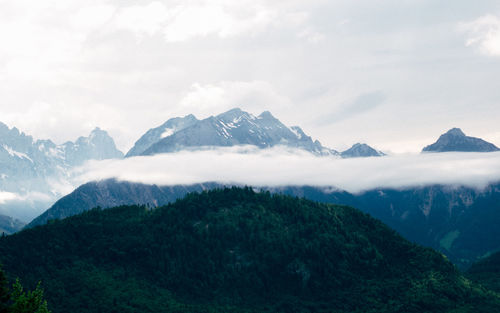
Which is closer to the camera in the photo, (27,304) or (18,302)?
(18,302)

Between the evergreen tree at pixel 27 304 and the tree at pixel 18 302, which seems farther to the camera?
the evergreen tree at pixel 27 304

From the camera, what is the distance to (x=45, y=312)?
139m

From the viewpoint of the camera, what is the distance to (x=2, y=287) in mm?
133375

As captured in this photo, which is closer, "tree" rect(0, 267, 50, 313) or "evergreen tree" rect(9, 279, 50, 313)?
"tree" rect(0, 267, 50, 313)

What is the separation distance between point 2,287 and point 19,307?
6.77 m

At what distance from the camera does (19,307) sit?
134375 mm

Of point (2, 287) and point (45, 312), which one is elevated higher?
point (2, 287)

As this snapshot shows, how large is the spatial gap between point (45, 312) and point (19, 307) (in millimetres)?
7446

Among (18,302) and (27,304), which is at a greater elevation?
(18,302)

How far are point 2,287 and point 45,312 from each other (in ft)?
43.9
